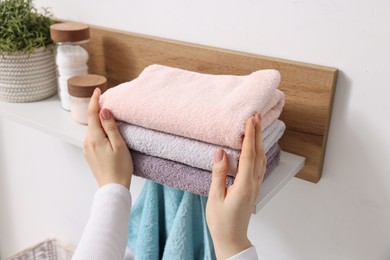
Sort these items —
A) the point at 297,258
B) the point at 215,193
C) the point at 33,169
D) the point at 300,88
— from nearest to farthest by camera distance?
the point at 215,193 → the point at 300,88 → the point at 297,258 → the point at 33,169

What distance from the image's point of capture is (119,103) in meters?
0.59

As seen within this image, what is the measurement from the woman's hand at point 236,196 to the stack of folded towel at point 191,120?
0.6 inches

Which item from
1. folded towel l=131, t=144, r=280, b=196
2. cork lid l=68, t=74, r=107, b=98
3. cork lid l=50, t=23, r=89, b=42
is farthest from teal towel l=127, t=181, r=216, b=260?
cork lid l=50, t=23, r=89, b=42

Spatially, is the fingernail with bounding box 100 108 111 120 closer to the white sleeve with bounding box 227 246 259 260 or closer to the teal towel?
the teal towel

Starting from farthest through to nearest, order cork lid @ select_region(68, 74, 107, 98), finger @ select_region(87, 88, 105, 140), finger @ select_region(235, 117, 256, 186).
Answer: cork lid @ select_region(68, 74, 107, 98) → finger @ select_region(87, 88, 105, 140) → finger @ select_region(235, 117, 256, 186)

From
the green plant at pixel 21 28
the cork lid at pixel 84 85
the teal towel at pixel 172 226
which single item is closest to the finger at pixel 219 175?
the teal towel at pixel 172 226

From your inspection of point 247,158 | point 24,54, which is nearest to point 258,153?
point 247,158

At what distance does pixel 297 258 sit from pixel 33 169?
72cm

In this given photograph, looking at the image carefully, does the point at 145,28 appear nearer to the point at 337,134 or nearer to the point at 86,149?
the point at 86,149

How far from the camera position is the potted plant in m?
0.78

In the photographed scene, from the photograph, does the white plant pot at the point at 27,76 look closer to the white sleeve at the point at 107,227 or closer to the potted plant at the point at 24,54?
the potted plant at the point at 24,54

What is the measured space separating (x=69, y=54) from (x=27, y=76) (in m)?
0.10

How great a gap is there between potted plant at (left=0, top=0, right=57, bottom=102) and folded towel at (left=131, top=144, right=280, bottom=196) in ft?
1.10

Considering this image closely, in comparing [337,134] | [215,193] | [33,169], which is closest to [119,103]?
[215,193]
